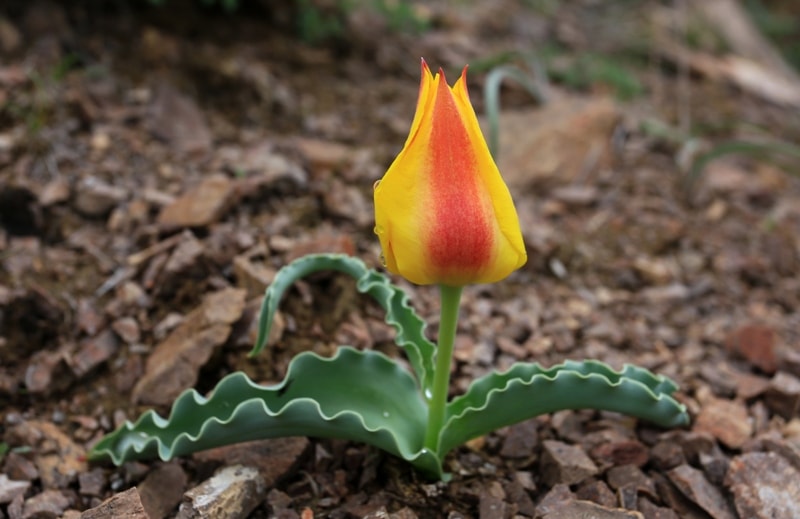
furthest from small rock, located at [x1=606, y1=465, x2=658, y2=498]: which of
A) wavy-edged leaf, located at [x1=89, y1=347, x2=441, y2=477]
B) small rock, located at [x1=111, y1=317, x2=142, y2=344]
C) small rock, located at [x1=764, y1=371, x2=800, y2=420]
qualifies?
small rock, located at [x1=111, y1=317, x2=142, y2=344]

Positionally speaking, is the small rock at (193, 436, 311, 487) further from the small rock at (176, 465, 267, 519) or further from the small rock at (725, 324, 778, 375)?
the small rock at (725, 324, 778, 375)

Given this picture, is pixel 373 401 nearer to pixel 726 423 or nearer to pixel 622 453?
pixel 622 453

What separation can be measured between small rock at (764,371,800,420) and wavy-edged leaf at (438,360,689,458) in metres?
0.45

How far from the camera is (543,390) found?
1373 mm

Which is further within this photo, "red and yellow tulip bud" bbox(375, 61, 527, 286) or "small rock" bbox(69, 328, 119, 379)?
"small rock" bbox(69, 328, 119, 379)

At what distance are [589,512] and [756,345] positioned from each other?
937 millimetres

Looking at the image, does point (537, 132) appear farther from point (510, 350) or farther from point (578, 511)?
Result: point (578, 511)

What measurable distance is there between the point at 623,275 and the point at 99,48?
185cm

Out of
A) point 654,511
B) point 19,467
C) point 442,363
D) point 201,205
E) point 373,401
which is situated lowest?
point 654,511

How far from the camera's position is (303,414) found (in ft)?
4.38

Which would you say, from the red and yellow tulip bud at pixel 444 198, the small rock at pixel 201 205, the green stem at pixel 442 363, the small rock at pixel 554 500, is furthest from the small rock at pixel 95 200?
the small rock at pixel 554 500

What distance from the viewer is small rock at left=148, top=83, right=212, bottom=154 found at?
253 cm

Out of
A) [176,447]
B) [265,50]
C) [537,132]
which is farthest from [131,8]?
[176,447]

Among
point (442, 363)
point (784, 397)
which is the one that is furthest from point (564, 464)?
point (784, 397)
